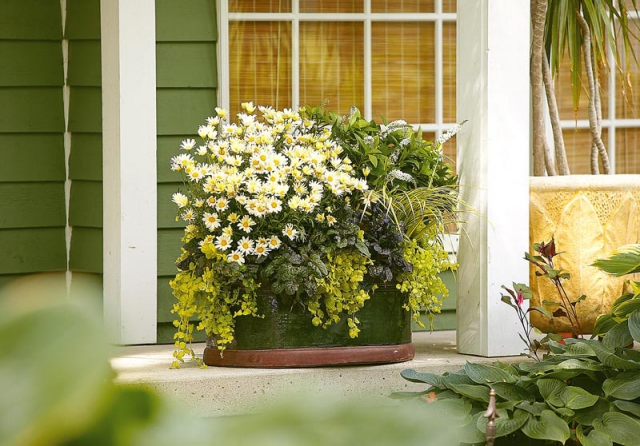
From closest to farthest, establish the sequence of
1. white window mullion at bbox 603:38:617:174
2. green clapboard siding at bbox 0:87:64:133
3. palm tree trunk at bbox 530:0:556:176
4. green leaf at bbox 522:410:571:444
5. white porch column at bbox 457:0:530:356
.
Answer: green leaf at bbox 522:410:571:444, white porch column at bbox 457:0:530:356, palm tree trunk at bbox 530:0:556:176, green clapboard siding at bbox 0:87:64:133, white window mullion at bbox 603:38:617:174

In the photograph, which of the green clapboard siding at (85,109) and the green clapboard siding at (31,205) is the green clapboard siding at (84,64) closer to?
the green clapboard siding at (85,109)

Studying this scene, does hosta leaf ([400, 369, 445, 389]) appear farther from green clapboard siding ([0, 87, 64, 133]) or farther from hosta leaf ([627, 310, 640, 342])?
green clapboard siding ([0, 87, 64, 133])

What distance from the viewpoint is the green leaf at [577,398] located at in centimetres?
233

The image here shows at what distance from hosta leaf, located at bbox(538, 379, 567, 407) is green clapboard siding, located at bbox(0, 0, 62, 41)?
7.95 feet

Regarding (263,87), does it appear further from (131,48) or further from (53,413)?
(53,413)

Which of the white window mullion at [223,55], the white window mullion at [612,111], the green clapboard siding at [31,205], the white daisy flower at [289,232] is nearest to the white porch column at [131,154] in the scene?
the white window mullion at [223,55]

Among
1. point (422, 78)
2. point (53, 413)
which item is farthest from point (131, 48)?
point (53, 413)

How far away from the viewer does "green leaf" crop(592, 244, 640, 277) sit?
2.67 m

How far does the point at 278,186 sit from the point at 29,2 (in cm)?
165

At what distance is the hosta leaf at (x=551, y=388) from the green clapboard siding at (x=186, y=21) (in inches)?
76.6

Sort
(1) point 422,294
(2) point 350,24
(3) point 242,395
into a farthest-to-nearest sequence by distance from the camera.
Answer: (2) point 350,24 < (1) point 422,294 < (3) point 242,395

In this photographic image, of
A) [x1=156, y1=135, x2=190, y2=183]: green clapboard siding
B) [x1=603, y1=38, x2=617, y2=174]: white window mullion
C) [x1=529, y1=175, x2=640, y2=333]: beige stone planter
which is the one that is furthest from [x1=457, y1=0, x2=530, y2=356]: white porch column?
[x1=603, y1=38, x2=617, y2=174]: white window mullion

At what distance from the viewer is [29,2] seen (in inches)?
142

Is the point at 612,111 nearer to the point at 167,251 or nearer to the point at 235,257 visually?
the point at 167,251
